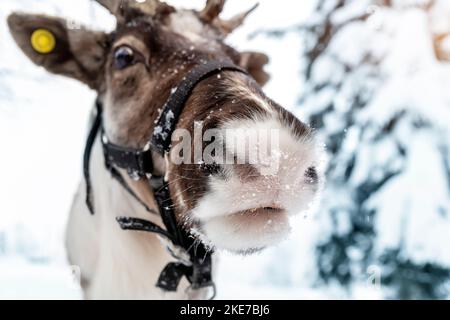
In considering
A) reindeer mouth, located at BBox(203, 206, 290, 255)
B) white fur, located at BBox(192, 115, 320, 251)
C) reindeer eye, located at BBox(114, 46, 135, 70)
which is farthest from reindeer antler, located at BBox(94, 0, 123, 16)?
reindeer mouth, located at BBox(203, 206, 290, 255)

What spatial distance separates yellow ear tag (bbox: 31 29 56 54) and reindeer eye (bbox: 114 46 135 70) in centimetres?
58

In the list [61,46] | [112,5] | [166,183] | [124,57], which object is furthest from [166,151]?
[61,46]

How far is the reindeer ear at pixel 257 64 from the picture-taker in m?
3.52

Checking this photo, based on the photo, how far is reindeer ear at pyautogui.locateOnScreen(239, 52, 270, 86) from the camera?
3518 mm

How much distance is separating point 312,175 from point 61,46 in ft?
6.72

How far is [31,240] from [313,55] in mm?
6779

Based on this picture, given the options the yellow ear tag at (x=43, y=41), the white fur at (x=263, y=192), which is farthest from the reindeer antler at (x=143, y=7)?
the white fur at (x=263, y=192)

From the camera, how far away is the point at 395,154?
7.71 metres

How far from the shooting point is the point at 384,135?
7699mm

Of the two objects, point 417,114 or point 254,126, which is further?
point 417,114
